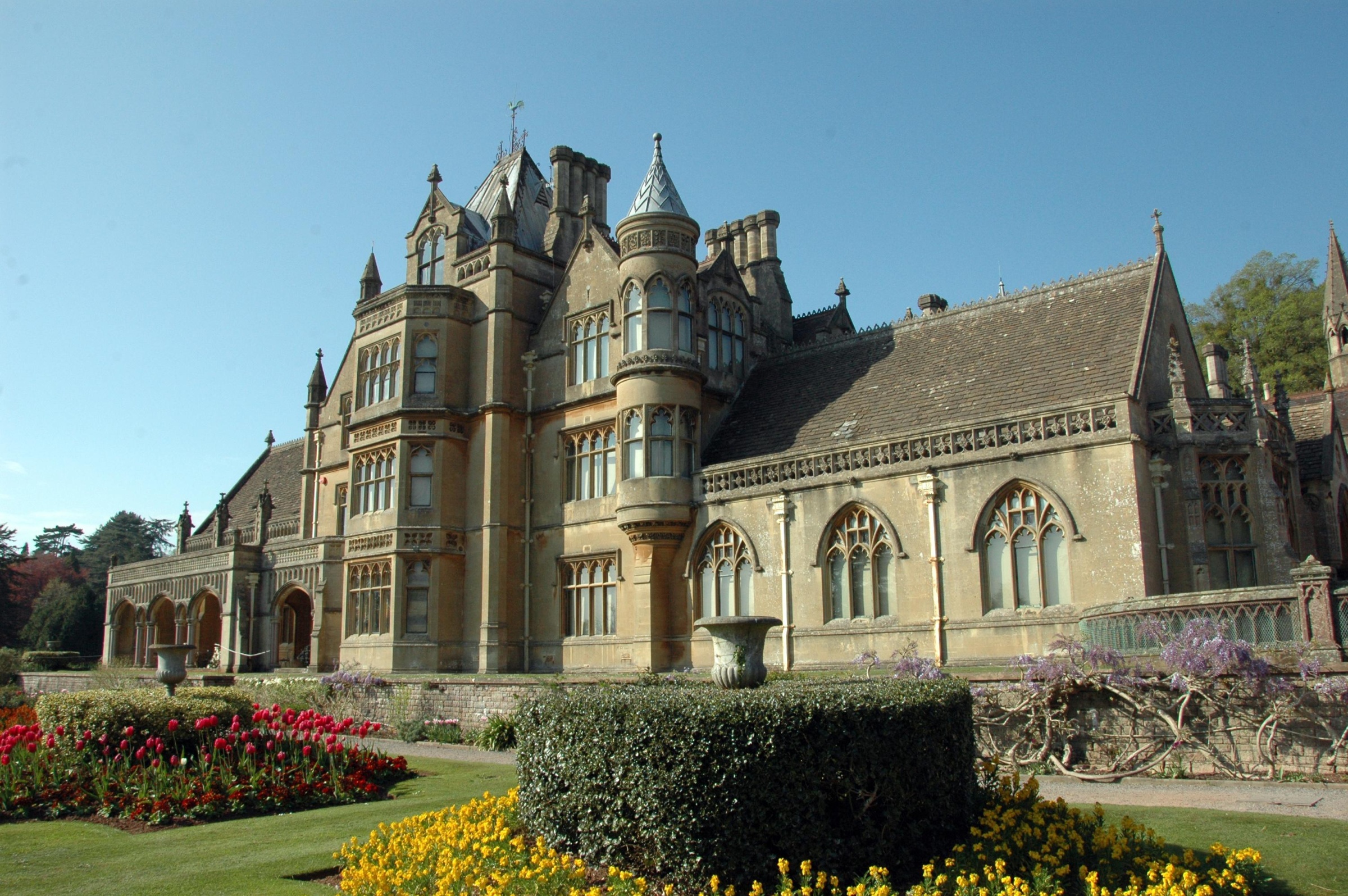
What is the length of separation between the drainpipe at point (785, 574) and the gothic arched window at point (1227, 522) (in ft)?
28.0

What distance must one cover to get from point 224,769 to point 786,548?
13388 millimetres

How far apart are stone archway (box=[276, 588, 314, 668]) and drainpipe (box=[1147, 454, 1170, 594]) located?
26.2 m

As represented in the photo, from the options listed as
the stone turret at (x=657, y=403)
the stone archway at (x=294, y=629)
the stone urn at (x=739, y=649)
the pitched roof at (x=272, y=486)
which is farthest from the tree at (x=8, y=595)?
the stone urn at (x=739, y=649)

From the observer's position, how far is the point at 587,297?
29781mm

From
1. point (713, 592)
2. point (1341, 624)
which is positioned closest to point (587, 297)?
point (713, 592)

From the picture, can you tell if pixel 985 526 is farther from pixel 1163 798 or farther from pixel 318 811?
pixel 318 811

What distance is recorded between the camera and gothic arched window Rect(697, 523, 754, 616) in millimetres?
25109

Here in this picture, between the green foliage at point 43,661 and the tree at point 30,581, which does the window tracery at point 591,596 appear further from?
the tree at point 30,581

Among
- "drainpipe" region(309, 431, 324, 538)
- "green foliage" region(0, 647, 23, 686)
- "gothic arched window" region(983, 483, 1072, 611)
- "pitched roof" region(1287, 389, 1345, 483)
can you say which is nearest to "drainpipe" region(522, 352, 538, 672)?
"drainpipe" region(309, 431, 324, 538)

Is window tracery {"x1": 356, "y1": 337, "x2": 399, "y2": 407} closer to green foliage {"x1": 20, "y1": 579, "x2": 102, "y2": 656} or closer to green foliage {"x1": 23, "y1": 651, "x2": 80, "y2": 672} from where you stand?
green foliage {"x1": 23, "y1": 651, "x2": 80, "y2": 672}

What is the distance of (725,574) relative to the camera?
25547 mm

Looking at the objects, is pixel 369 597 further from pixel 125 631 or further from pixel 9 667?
pixel 125 631

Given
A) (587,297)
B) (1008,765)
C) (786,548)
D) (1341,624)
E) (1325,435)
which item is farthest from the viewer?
(587,297)

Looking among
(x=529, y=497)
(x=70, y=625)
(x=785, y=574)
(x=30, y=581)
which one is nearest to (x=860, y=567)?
(x=785, y=574)
